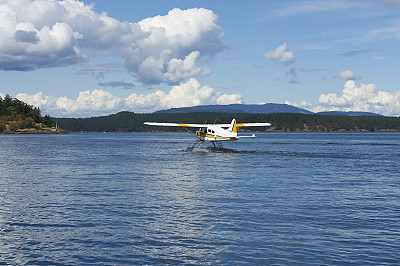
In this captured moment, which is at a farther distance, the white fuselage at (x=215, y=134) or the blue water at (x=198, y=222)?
the white fuselage at (x=215, y=134)

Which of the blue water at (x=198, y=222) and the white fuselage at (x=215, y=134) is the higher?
the white fuselage at (x=215, y=134)

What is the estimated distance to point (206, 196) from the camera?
23.4m

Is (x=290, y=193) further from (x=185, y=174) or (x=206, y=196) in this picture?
(x=185, y=174)

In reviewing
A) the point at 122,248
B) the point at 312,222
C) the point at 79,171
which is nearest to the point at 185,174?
the point at 79,171

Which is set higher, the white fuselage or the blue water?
the white fuselage

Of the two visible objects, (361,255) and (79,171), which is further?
(79,171)

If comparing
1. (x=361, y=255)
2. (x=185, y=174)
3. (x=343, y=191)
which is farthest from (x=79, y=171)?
(x=361, y=255)

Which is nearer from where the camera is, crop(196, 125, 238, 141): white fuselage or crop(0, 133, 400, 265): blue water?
crop(0, 133, 400, 265): blue water

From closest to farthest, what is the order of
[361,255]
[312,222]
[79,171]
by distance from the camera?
1. [361,255]
2. [312,222]
3. [79,171]

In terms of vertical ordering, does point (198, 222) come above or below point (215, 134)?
below

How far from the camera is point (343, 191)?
84.3 ft

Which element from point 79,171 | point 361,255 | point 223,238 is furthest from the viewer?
point 79,171

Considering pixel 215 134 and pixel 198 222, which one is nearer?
pixel 198 222

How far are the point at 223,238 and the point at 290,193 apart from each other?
11.2m
